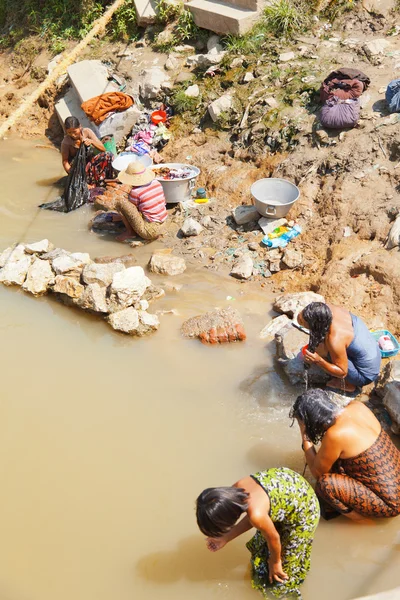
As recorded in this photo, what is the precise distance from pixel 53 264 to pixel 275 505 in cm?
389

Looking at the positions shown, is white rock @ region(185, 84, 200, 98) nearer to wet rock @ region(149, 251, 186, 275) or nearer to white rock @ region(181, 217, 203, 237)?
white rock @ region(181, 217, 203, 237)

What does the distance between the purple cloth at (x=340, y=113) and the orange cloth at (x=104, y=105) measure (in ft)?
10.6

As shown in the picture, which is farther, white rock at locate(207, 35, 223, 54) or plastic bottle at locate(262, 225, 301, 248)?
white rock at locate(207, 35, 223, 54)

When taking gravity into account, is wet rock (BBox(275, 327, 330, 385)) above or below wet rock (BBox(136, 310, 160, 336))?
above

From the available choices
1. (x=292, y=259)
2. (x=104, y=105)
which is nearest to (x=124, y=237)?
(x=292, y=259)

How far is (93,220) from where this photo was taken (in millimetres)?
6871

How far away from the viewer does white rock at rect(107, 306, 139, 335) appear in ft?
16.6

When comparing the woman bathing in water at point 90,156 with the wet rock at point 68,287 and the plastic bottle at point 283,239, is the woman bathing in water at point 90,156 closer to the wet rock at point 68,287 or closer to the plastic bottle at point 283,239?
the wet rock at point 68,287

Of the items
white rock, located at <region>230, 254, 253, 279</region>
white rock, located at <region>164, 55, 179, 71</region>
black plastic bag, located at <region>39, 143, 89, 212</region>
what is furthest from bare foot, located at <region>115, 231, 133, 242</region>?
white rock, located at <region>164, 55, 179, 71</region>

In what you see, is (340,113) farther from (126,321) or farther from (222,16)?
(126,321)

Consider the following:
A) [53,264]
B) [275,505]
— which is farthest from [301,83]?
[275,505]

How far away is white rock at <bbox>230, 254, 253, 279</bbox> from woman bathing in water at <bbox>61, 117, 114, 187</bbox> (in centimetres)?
273

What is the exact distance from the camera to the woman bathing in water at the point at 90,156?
7.20 metres

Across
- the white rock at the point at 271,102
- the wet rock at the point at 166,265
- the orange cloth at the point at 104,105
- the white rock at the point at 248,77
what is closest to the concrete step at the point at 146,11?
the orange cloth at the point at 104,105
